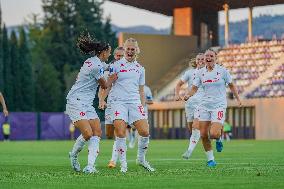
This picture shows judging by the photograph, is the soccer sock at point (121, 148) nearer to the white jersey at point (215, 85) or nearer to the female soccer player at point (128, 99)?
the female soccer player at point (128, 99)

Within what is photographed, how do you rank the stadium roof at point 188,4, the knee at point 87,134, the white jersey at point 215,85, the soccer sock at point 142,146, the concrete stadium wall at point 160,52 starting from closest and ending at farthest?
the knee at point 87,134 → the soccer sock at point 142,146 → the white jersey at point 215,85 → the concrete stadium wall at point 160,52 → the stadium roof at point 188,4

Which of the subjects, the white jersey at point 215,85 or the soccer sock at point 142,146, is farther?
the white jersey at point 215,85

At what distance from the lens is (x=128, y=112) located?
16.7 metres

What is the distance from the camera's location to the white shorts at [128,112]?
16594mm

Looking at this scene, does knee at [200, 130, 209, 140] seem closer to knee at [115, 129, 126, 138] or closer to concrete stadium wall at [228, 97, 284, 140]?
knee at [115, 129, 126, 138]

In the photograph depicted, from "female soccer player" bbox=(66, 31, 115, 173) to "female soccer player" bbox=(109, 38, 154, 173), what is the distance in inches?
15.6

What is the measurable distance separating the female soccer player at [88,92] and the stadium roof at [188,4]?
52.6 metres

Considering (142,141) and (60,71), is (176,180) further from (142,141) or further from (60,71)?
(60,71)

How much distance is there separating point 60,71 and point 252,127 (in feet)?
153

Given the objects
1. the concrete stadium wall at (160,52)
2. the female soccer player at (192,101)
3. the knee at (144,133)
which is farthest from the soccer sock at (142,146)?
the concrete stadium wall at (160,52)

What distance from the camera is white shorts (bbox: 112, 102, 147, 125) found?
16.6 m

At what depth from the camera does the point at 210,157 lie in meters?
19.2

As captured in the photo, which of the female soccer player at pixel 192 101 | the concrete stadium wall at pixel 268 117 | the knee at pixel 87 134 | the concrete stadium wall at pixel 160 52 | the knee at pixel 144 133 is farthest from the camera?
the concrete stadium wall at pixel 160 52

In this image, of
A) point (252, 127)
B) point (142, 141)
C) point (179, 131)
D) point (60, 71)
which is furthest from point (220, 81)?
point (60, 71)
